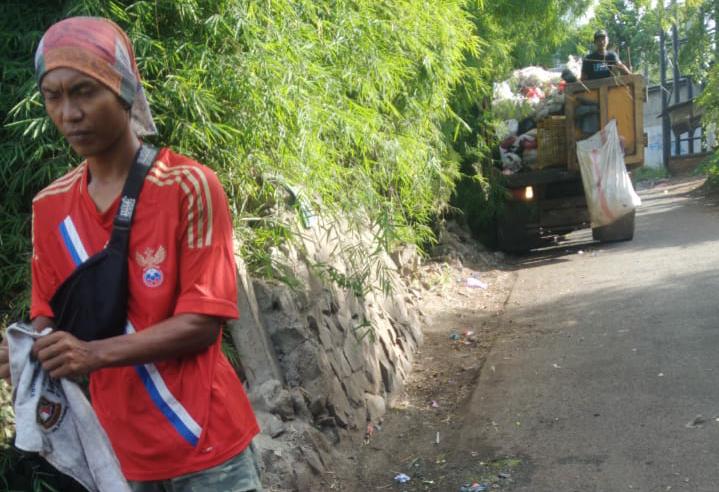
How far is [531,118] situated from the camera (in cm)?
1272

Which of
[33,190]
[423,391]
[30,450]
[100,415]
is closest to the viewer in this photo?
[30,450]

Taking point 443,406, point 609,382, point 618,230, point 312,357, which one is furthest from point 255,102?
point 618,230

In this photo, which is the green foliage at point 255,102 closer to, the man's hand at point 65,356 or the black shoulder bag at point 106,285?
the black shoulder bag at point 106,285

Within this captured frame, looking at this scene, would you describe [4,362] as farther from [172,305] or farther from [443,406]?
[443,406]

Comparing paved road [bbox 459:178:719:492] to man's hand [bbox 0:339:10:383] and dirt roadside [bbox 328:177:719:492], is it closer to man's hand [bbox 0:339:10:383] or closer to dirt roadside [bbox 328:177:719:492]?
dirt roadside [bbox 328:177:719:492]

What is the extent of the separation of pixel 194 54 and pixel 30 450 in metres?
2.81

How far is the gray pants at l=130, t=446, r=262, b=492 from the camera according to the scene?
2.05 meters

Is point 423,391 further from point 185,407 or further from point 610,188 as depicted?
point 610,188

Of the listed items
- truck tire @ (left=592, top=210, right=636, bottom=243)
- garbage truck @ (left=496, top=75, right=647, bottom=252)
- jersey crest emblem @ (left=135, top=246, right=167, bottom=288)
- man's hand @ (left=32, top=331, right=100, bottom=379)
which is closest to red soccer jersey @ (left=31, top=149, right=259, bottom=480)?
jersey crest emblem @ (left=135, top=246, right=167, bottom=288)

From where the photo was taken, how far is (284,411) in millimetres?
4629

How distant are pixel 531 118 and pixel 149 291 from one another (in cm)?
1127

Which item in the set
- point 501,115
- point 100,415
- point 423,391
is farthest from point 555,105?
point 100,415

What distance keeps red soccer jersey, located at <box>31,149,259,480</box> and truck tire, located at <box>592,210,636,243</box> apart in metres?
11.1

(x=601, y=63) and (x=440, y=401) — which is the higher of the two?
(x=601, y=63)
